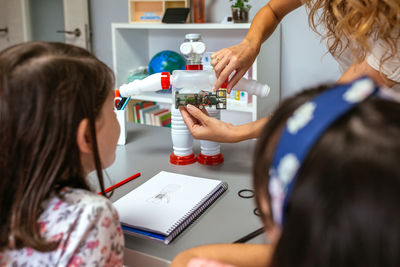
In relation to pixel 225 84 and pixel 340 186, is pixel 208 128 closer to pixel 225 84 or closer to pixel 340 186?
pixel 225 84

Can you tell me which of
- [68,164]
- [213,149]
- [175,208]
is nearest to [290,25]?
[213,149]

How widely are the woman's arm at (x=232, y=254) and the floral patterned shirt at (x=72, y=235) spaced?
0.13 meters

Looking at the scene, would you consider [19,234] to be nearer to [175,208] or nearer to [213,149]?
[175,208]

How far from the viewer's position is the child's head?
0.33 metres

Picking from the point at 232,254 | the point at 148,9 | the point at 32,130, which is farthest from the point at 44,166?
the point at 148,9

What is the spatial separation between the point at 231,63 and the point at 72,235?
0.63 m

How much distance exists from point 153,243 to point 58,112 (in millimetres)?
315

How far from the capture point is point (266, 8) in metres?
1.33

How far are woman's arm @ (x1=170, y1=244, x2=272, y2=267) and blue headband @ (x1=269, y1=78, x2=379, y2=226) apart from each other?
278 millimetres

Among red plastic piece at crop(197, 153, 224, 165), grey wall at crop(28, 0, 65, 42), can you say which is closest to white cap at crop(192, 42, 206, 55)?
red plastic piece at crop(197, 153, 224, 165)

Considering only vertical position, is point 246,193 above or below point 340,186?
below

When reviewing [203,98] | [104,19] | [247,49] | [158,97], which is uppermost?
[104,19]

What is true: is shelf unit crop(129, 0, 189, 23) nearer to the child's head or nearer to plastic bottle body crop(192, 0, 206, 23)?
plastic bottle body crop(192, 0, 206, 23)

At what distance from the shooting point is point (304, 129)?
380mm
